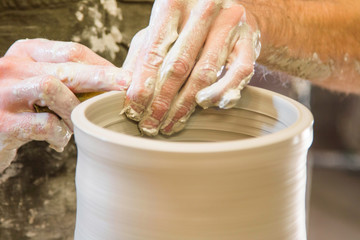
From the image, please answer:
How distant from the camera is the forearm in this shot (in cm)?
119

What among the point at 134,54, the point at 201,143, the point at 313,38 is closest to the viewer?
the point at 201,143

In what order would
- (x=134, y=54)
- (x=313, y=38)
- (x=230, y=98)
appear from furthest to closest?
(x=313, y=38)
(x=134, y=54)
(x=230, y=98)

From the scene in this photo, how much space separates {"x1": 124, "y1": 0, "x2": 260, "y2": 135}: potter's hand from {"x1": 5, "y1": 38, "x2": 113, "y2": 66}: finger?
6.6 inches

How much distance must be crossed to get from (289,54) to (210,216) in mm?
750

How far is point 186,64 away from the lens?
0.81 meters

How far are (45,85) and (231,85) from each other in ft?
1.17

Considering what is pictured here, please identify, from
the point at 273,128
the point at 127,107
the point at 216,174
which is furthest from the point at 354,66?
the point at 216,174

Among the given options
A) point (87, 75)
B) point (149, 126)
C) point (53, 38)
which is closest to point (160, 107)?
point (149, 126)

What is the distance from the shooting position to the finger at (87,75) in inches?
33.5

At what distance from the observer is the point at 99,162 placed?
23.6 inches

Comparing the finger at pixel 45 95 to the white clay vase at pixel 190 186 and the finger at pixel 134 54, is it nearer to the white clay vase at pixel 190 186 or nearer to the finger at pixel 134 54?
the finger at pixel 134 54

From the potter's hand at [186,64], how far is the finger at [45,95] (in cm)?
13

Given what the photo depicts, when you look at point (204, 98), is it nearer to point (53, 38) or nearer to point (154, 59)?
point (154, 59)

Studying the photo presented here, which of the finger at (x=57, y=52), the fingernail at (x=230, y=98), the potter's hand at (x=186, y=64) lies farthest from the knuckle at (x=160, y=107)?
the finger at (x=57, y=52)
